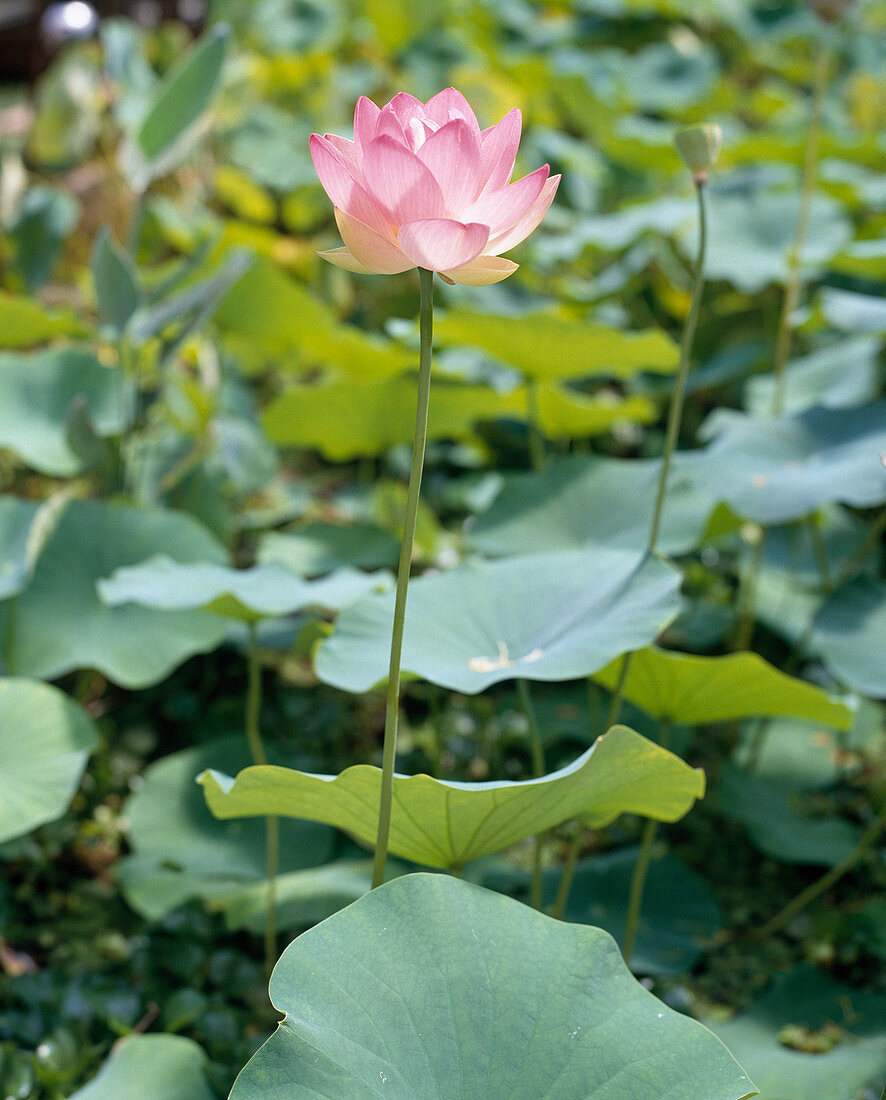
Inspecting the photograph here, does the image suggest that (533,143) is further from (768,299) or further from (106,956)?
(106,956)

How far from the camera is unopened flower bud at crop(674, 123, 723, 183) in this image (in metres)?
0.85

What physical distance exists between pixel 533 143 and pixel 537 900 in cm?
260

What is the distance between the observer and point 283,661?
5.95ft

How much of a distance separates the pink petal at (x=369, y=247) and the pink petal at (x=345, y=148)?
45 mm

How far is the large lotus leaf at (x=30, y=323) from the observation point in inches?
67.4

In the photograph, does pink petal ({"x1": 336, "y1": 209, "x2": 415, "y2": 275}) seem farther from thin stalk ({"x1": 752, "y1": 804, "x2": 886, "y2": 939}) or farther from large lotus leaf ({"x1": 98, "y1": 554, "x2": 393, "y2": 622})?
thin stalk ({"x1": 752, "y1": 804, "x2": 886, "y2": 939})

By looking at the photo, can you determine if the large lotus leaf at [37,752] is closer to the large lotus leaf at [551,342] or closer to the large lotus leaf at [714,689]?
the large lotus leaf at [714,689]

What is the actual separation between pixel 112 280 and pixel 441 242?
42.9 inches

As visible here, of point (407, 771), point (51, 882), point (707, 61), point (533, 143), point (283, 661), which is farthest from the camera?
point (707, 61)

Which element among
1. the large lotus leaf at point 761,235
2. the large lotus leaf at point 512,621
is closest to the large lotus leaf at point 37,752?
the large lotus leaf at point 512,621

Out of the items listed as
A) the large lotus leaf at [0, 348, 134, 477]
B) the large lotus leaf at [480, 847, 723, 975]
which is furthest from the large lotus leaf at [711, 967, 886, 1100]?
the large lotus leaf at [0, 348, 134, 477]

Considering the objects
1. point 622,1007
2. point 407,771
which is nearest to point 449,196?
point 622,1007

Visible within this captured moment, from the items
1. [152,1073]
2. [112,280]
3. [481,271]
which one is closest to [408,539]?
[481,271]

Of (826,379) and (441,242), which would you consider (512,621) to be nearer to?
(441,242)
